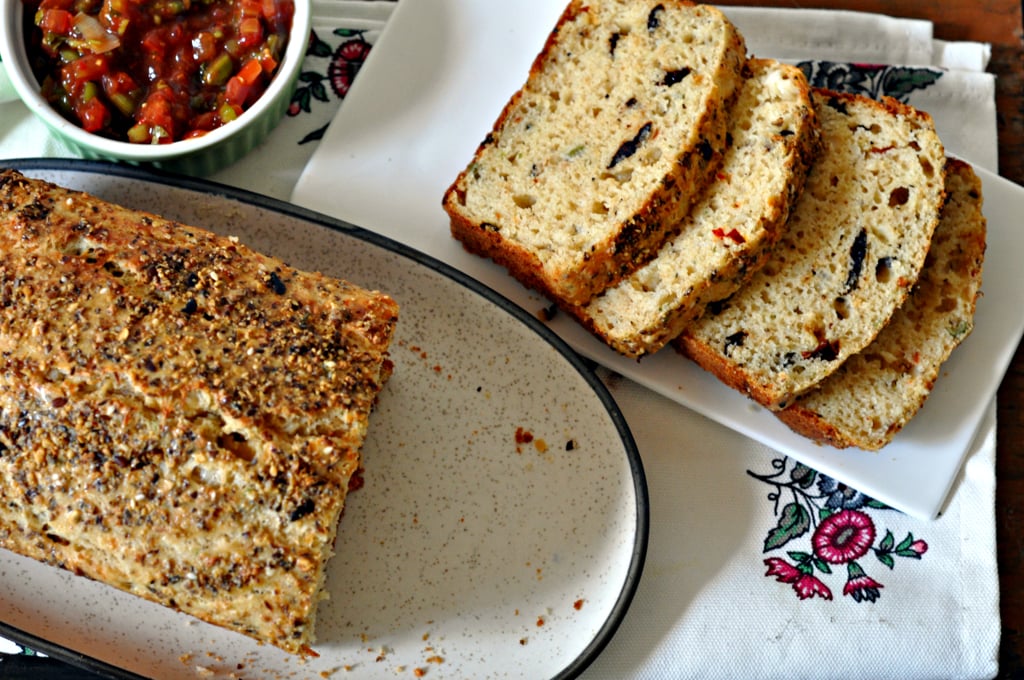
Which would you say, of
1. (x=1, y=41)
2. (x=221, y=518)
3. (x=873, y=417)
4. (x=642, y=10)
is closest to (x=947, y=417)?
(x=873, y=417)

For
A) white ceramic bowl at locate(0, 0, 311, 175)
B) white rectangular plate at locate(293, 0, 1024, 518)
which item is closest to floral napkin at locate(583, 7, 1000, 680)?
white rectangular plate at locate(293, 0, 1024, 518)

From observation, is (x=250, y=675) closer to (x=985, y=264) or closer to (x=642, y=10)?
(x=642, y=10)

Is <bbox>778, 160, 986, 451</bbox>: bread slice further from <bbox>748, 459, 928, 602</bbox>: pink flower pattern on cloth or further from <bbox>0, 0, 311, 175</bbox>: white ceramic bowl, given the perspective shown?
<bbox>0, 0, 311, 175</bbox>: white ceramic bowl

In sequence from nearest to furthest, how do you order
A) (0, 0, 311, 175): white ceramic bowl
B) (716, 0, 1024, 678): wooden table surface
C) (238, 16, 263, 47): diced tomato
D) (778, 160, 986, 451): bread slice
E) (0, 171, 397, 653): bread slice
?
(0, 171, 397, 653): bread slice < (0, 0, 311, 175): white ceramic bowl < (238, 16, 263, 47): diced tomato < (778, 160, 986, 451): bread slice < (716, 0, 1024, 678): wooden table surface

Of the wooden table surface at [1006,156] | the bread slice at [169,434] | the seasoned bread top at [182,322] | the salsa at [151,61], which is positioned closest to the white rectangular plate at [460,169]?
the wooden table surface at [1006,156]

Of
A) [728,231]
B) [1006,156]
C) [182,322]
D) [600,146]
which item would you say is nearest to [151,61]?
[182,322]

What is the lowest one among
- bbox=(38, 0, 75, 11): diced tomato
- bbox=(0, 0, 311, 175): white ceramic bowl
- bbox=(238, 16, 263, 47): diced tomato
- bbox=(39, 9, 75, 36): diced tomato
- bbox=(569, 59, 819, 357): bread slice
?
bbox=(569, 59, 819, 357): bread slice
